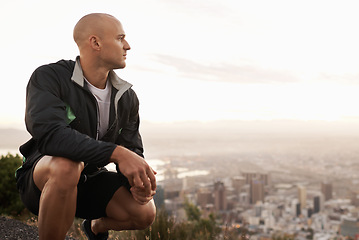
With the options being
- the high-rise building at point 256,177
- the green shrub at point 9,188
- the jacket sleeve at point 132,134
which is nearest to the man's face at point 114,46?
the jacket sleeve at point 132,134

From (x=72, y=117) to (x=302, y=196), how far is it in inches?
786

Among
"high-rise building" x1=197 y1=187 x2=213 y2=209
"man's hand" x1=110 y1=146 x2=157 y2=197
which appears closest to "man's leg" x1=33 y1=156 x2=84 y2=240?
"man's hand" x1=110 y1=146 x2=157 y2=197

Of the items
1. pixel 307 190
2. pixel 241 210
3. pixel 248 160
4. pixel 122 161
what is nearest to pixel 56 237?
pixel 122 161

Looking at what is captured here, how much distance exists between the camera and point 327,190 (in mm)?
21688

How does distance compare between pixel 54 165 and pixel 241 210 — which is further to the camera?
pixel 241 210

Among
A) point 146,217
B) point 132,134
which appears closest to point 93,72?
point 132,134

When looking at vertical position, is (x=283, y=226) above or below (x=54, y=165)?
below

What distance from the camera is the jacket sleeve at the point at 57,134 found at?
210cm

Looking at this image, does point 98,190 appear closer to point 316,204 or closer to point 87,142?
point 87,142

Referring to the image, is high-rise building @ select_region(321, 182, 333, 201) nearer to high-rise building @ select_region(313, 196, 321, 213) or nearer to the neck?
high-rise building @ select_region(313, 196, 321, 213)

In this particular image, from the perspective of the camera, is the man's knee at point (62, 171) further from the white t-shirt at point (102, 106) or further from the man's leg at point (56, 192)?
the white t-shirt at point (102, 106)

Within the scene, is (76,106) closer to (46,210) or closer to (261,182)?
(46,210)

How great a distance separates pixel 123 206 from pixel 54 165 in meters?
0.59

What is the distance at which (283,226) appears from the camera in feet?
48.9
